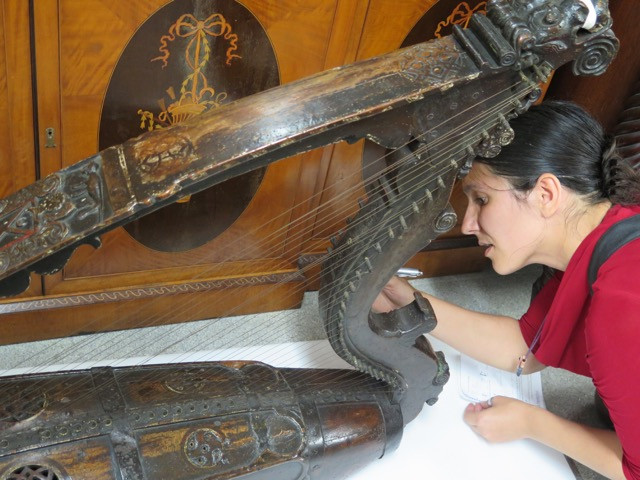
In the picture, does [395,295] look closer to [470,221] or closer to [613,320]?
[470,221]

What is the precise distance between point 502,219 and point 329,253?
0.30 meters

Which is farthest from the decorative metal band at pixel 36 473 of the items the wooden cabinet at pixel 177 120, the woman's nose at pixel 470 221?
the woman's nose at pixel 470 221

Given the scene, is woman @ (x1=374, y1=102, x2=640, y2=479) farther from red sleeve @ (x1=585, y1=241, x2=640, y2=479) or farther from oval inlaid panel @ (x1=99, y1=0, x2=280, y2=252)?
oval inlaid panel @ (x1=99, y1=0, x2=280, y2=252)

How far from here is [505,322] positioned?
1733 mm

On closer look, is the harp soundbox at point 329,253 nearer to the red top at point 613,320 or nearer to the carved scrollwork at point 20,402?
the carved scrollwork at point 20,402

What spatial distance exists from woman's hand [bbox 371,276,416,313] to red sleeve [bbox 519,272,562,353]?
0.85 feet

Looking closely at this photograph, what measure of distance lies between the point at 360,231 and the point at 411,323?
0.23 m

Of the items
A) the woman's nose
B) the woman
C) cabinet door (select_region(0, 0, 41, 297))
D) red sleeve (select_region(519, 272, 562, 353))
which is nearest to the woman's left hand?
the woman

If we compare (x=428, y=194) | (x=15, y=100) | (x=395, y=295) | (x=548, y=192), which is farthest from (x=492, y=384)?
(x=15, y=100)

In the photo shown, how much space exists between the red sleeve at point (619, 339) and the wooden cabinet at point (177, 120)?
1.57ft

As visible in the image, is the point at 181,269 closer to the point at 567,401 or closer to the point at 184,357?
the point at 184,357

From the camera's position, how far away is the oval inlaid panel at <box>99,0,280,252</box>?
1.45m

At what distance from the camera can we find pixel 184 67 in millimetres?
1507

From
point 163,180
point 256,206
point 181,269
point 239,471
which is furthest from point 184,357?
point 163,180
